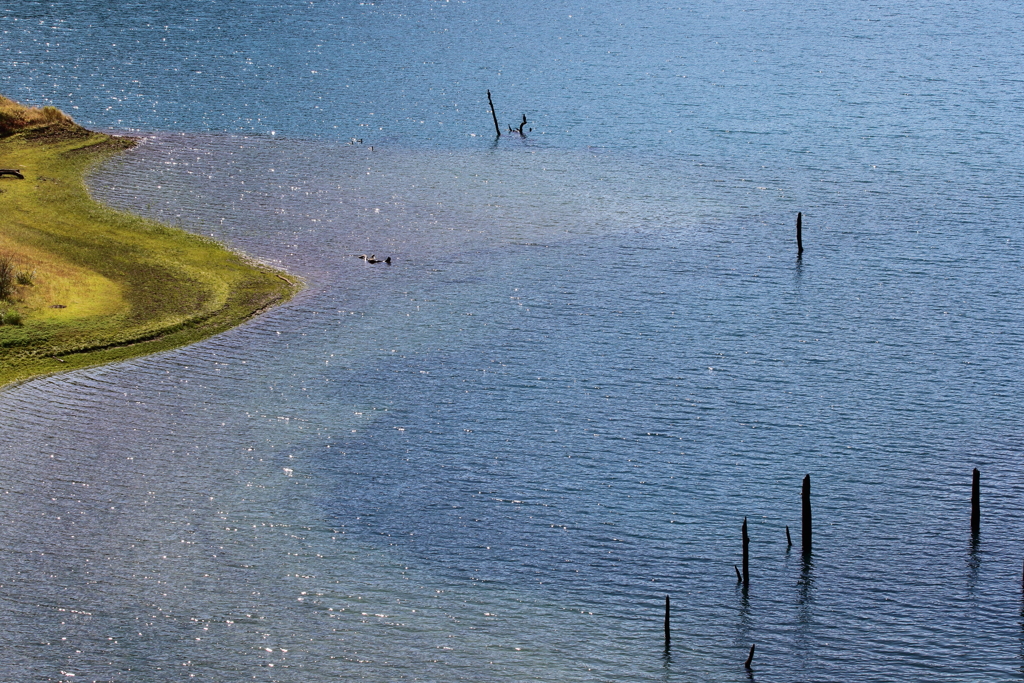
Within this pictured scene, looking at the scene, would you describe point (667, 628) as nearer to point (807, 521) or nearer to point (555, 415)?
point (807, 521)

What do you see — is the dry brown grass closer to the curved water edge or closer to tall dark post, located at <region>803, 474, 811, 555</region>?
the curved water edge

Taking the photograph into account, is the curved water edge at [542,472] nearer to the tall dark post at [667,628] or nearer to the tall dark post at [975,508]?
the tall dark post at [667,628]

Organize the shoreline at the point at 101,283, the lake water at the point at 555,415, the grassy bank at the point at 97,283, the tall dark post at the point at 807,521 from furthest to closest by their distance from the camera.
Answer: the grassy bank at the point at 97,283 < the shoreline at the point at 101,283 < the tall dark post at the point at 807,521 < the lake water at the point at 555,415

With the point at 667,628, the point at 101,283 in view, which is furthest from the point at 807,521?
the point at 101,283

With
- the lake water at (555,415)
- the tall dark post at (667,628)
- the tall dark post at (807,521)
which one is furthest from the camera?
the tall dark post at (807,521)

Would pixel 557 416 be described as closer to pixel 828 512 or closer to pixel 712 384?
pixel 712 384

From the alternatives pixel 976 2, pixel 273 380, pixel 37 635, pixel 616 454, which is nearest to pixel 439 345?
pixel 273 380

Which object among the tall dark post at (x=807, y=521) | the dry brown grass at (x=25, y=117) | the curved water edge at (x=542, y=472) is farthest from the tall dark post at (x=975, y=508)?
the dry brown grass at (x=25, y=117)
